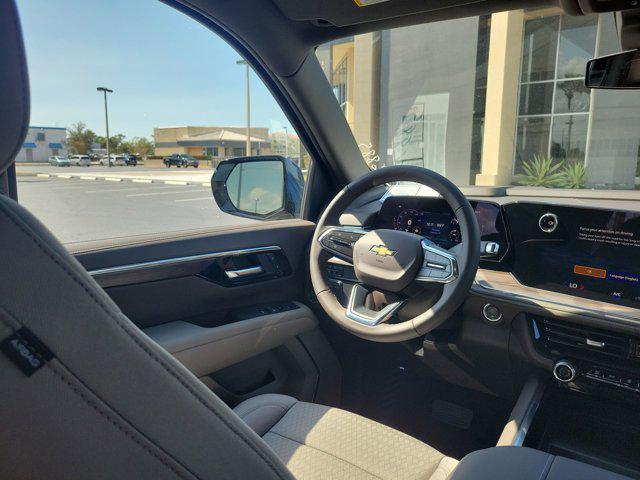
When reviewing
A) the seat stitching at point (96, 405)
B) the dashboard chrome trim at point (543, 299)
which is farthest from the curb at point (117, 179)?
the dashboard chrome trim at point (543, 299)

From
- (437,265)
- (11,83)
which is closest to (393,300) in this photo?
(437,265)

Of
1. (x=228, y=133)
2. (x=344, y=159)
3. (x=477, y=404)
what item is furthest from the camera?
(x=228, y=133)

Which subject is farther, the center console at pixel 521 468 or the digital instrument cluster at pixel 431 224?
the digital instrument cluster at pixel 431 224

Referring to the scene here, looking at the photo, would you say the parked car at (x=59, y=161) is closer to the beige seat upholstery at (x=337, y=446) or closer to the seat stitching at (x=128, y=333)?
the beige seat upholstery at (x=337, y=446)

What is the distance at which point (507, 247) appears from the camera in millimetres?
1941

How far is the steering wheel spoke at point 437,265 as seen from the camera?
1609 mm

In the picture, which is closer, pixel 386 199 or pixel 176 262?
pixel 176 262

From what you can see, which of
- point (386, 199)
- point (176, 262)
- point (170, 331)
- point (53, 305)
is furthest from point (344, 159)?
point (53, 305)

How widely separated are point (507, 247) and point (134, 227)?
5.19 feet

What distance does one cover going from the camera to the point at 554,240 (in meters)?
1.84

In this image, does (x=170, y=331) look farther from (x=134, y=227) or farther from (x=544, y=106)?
(x=544, y=106)

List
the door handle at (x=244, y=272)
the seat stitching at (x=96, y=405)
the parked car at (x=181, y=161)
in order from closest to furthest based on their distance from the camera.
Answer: the seat stitching at (x=96, y=405), the door handle at (x=244, y=272), the parked car at (x=181, y=161)

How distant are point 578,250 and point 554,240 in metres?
0.09

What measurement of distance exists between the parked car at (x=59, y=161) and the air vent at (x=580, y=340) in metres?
1.95
